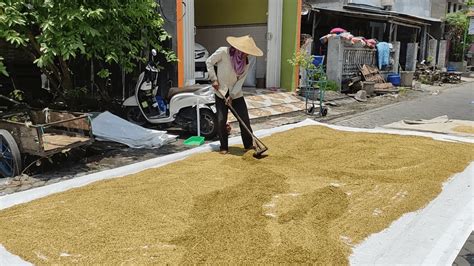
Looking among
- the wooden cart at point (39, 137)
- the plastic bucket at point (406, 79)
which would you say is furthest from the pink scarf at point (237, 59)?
the plastic bucket at point (406, 79)

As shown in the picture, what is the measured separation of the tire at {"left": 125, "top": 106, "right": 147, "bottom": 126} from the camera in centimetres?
583

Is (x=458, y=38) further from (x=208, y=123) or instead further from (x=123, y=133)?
(x=123, y=133)

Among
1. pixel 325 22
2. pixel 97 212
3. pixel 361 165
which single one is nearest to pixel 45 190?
pixel 97 212

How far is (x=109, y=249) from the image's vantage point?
223cm

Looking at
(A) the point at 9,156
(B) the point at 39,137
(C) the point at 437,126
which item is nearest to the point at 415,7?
(C) the point at 437,126

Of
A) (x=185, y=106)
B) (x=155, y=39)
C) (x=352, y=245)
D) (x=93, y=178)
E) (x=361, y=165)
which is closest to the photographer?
(x=352, y=245)

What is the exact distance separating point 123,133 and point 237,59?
170 cm

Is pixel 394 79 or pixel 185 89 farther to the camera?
pixel 394 79

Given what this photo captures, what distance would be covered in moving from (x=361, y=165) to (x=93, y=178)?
2.43m

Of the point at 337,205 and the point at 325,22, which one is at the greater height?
the point at 325,22

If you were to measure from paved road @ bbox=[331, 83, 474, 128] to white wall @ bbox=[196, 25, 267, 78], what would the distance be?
276 cm

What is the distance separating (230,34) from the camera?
32.4 ft

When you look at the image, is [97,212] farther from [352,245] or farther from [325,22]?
[325,22]

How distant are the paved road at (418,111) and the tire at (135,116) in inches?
128
